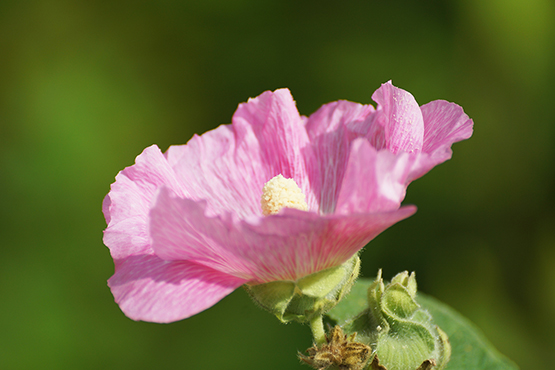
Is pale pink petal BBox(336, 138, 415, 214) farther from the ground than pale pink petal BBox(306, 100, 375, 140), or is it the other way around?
pale pink petal BBox(306, 100, 375, 140)

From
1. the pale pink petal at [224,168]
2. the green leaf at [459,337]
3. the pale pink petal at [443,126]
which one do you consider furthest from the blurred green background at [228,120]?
the pale pink petal at [443,126]

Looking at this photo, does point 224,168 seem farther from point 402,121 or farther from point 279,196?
point 402,121

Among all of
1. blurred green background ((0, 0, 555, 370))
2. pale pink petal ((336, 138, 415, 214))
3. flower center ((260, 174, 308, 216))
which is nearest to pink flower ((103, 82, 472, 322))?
pale pink petal ((336, 138, 415, 214))

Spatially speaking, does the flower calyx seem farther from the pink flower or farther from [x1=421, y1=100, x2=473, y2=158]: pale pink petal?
[x1=421, y1=100, x2=473, y2=158]: pale pink petal

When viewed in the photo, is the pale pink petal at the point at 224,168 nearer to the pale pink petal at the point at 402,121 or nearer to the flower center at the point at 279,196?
the flower center at the point at 279,196

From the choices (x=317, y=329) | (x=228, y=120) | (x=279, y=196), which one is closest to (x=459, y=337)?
(x=317, y=329)
